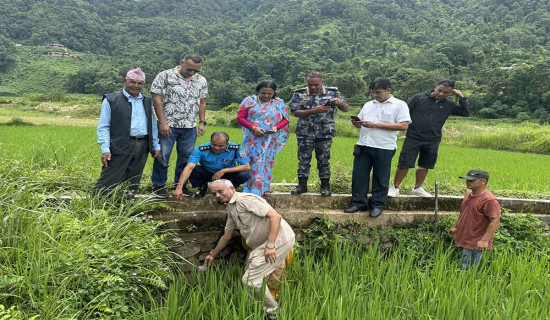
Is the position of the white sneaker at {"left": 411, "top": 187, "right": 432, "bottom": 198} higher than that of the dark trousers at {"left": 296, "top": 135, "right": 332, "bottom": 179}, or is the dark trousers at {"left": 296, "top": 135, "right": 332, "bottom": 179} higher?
the dark trousers at {"left": 296, "top": 135, "right": 332, "bottom": 179}

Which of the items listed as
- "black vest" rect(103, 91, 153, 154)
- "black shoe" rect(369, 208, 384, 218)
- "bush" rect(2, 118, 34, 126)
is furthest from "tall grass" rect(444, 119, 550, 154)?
"bush" rect(2, 118, 34, 126)

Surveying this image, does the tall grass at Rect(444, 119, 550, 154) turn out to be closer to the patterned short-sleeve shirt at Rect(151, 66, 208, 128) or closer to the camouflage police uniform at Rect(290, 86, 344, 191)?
the camouflage police uniform at Rect(290, 86, 344, 191)

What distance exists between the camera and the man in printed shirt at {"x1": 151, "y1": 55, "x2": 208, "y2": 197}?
149 inches

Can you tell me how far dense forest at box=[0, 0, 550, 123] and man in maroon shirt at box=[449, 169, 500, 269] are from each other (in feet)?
78.6

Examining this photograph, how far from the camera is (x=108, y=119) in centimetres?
347

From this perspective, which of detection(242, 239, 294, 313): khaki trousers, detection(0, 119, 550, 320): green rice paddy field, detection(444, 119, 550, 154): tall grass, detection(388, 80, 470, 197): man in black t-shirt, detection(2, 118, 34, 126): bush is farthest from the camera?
detection(2, 118, 34, 126): bush

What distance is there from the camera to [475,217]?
3.34 meters

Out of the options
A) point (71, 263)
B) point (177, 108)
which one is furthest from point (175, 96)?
point (71, 263)

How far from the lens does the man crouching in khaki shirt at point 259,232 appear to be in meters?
2.81

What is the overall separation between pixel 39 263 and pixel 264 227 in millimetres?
1534

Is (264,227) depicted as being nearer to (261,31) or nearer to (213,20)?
(261,31)

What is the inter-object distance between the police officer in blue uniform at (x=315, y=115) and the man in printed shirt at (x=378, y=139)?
0.30 meters

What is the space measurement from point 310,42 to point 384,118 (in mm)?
56140

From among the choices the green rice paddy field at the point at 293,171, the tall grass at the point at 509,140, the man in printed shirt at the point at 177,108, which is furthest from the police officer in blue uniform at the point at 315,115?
the tall grass at the point at 509,140
